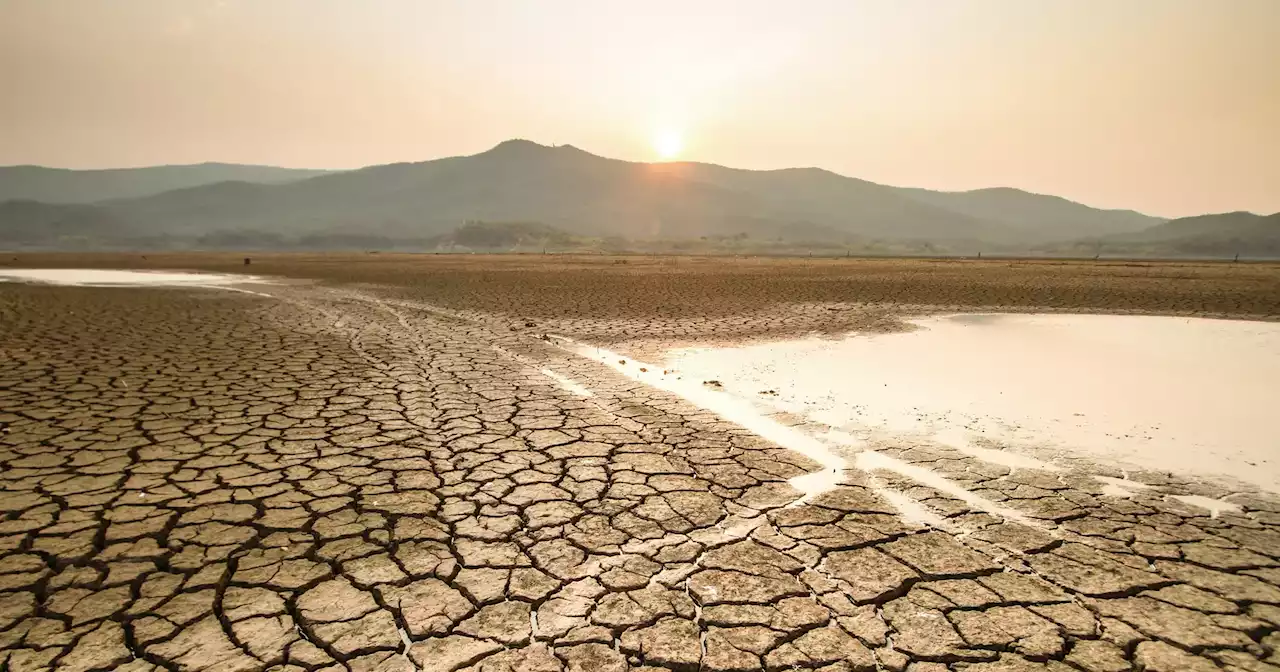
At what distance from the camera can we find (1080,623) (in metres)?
2.37

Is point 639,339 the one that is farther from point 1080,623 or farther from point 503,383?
point 1080,623

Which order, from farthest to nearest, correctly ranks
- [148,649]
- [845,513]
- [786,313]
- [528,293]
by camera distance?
1. [528,293]
2. [786,313]
3. [845,513]
4. [148,649]

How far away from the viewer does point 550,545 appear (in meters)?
3.00

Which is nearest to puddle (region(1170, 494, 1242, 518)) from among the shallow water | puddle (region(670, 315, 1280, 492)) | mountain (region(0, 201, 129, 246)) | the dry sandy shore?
the dry sandy shore

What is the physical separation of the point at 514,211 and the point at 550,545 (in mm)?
151399

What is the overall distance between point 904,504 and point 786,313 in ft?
31.7

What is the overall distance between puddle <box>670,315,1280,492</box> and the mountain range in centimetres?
10515

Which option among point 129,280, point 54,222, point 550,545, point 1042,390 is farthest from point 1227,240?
point 54,222

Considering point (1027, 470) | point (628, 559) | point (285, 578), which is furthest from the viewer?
point (1027, 470)

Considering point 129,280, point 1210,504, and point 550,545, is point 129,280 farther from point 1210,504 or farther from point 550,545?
point 1210,504

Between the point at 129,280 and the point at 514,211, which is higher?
the point at 514,211

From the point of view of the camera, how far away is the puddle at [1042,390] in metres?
4.54

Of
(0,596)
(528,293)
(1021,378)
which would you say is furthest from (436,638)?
(528,293)

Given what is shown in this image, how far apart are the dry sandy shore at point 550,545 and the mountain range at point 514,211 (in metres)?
107
